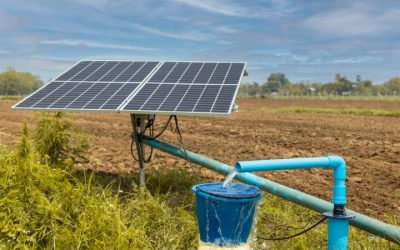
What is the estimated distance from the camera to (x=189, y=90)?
7.35 m

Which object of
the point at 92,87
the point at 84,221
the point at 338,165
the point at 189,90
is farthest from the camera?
the point at 92,87

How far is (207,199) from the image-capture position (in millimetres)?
4031

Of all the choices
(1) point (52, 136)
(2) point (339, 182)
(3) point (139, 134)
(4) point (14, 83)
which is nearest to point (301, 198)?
(2) point (339, 182)

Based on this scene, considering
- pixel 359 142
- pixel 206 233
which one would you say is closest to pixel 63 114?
pixel 206 233

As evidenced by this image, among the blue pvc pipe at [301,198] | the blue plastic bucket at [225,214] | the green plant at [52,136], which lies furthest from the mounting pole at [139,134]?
the blue plastic bucket at [225,214]

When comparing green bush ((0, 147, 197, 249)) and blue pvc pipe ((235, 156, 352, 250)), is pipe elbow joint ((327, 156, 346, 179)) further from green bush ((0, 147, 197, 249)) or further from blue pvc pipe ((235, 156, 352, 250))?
green bush ((0, 147, 197, 249))

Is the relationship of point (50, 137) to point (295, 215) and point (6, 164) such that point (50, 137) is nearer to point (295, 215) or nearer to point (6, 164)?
point (6, 164)

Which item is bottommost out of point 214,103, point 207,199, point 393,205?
point 393,205

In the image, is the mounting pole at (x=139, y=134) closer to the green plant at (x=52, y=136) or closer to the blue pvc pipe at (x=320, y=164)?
the green plant at (x=52, y=136)

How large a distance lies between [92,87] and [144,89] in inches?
39.2

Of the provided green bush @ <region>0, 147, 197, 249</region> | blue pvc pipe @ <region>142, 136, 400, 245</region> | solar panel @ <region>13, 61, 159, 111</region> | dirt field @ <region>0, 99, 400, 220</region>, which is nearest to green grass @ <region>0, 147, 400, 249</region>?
green bush @ <region>0, 147, 197, 249</region>

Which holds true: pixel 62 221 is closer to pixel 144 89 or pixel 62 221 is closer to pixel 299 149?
pixel 144 89

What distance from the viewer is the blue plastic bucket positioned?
400 centimetres

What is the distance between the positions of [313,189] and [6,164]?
5259mm
